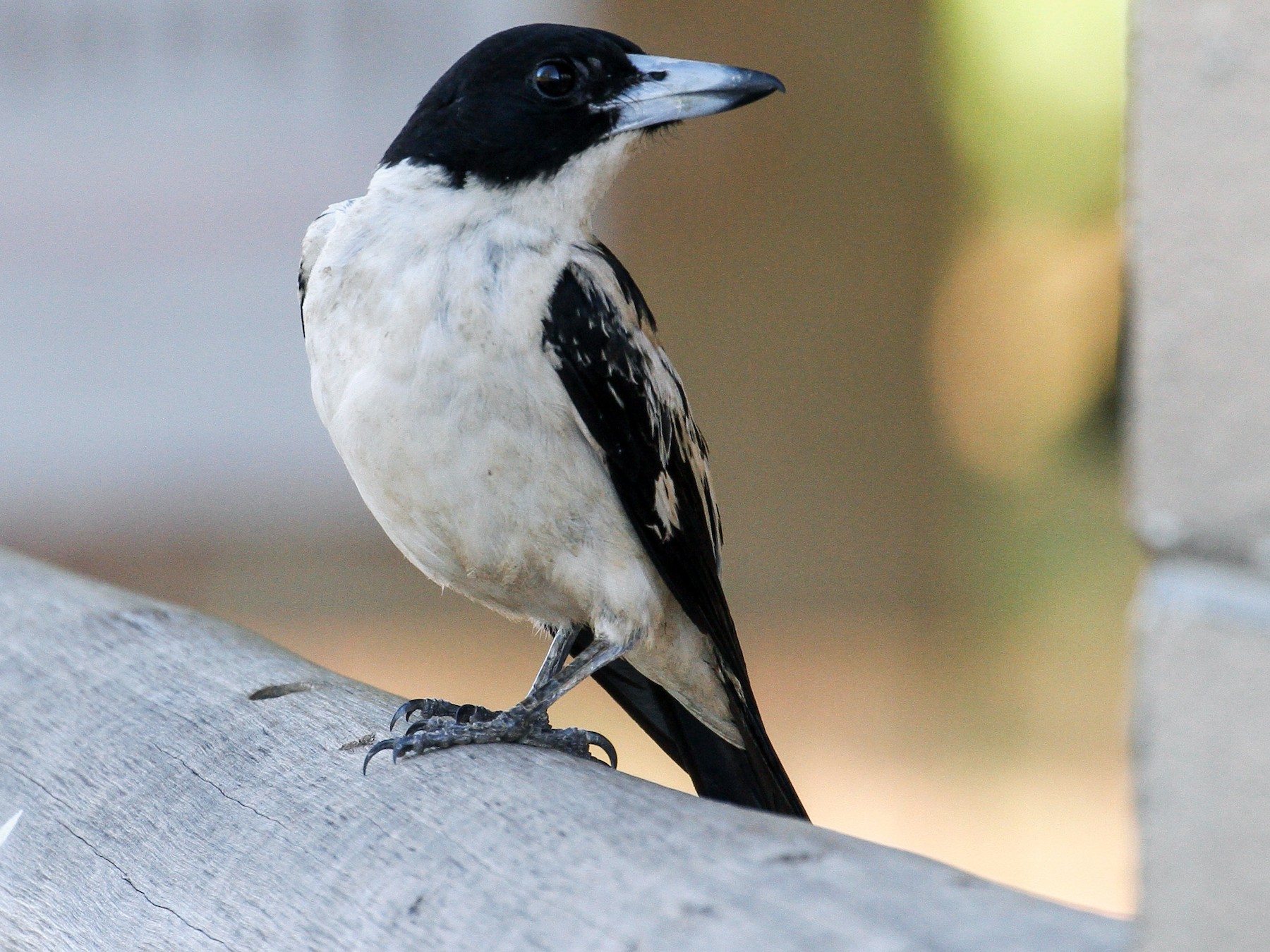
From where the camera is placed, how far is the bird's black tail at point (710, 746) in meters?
2.25

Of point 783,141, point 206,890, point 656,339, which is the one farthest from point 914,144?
point 206,890

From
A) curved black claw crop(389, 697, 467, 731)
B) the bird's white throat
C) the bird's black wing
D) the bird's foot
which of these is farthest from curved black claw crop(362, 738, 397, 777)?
the bird's white throat

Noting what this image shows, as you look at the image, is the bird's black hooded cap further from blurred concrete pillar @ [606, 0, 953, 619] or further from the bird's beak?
blurred concrete pillar @ [606, 0, 953, 619]

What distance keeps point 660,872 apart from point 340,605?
5.41 metres

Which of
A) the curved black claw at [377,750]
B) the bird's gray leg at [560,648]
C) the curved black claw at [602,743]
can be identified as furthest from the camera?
the bird's gray leg at [560,648]

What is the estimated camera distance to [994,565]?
6516 millimetres

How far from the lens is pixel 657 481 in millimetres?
2119

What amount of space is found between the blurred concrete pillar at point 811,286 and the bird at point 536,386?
11.6 feet

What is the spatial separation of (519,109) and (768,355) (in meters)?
4.00

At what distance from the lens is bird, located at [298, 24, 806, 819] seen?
1.89 metres

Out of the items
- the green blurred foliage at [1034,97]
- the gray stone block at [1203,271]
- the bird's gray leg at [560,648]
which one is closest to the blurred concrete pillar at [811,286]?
the green blurred foliage at [1034,97]

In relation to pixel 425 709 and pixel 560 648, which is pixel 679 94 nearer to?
pixel 560 648

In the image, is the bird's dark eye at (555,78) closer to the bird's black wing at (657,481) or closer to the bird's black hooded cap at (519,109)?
the bird's black hooded cap at (519,109)

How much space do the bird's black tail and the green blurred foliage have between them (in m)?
4.28
